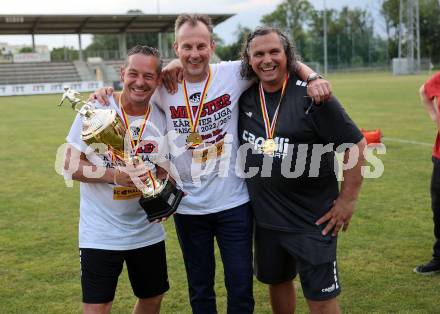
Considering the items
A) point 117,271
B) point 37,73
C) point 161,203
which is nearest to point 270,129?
point 161,203

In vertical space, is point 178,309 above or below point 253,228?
below

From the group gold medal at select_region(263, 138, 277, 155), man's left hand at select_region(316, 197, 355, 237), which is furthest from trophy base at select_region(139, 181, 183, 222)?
man's left hand at select_region(316, 197, 355, 237)

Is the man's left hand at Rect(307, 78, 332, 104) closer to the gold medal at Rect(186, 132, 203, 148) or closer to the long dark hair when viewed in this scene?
the long dark hair

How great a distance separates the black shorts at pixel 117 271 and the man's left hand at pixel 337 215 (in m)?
1.00

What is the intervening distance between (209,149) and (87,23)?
163 feet

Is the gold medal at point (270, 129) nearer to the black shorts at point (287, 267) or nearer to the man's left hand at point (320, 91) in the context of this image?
the man's left hand at point (320, 91)

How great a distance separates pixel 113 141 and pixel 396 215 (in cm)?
440

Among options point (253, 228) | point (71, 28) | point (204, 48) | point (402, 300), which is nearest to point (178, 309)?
point (253, 228)

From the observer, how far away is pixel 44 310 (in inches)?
162

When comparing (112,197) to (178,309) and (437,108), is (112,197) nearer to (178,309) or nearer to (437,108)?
(178,309)

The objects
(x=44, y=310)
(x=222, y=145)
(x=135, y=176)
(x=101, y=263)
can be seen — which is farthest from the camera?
(x=44, y=310)

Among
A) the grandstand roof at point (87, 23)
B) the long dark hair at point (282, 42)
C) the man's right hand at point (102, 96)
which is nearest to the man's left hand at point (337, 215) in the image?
the long dark hair at point (282, 42)

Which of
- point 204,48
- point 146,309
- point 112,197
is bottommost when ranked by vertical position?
point 146,309

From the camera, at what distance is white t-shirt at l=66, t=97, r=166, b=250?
3059 mm
